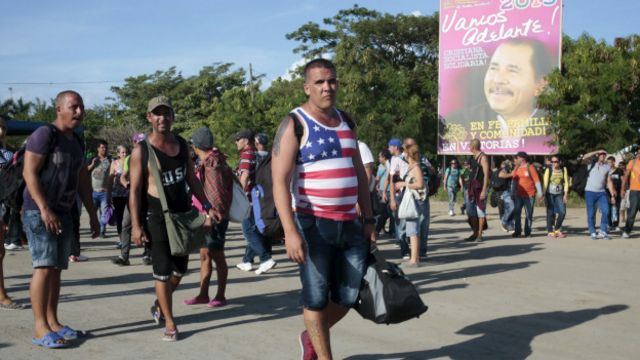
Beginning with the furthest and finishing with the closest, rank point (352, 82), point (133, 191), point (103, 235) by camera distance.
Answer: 1. point (352, 82)
2. point (103, 235)
3. point (133, 191)

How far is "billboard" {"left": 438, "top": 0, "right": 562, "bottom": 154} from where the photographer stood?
27.1 m

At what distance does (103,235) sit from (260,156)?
5.56 metres

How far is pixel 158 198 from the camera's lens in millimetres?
5621

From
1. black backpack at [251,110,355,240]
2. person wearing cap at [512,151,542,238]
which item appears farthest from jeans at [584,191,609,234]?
black backpack at [251,110,355,240]

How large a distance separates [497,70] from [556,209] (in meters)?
15.0

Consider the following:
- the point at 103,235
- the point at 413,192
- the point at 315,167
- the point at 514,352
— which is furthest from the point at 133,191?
the point at 103,235

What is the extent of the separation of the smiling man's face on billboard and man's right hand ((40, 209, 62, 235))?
2448 centimetres

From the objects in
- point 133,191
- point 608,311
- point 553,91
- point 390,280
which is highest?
point 553,91

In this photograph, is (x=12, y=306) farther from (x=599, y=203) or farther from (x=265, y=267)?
(x=599, y=203)

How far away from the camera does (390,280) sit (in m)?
4.29

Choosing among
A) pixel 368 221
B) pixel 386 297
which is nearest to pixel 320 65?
pixel 368 221

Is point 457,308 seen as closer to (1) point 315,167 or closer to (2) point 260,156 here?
(1) point 315,167

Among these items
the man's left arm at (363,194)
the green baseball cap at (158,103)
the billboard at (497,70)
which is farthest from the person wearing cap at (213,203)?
the billboard at (497,70)

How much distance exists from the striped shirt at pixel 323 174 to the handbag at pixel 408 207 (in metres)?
5.55
